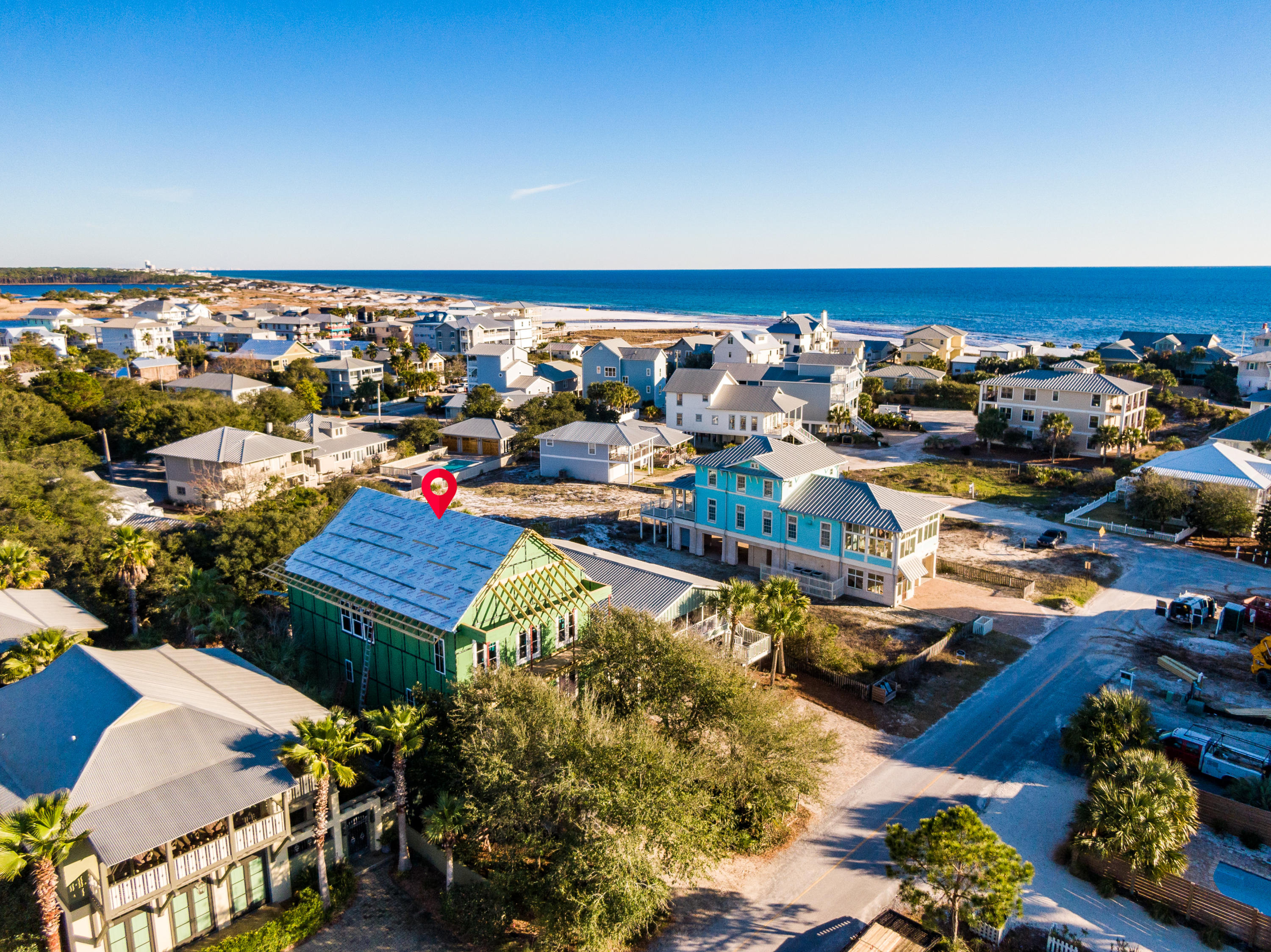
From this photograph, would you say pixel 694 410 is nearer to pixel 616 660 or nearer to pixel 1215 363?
pixel 616 660

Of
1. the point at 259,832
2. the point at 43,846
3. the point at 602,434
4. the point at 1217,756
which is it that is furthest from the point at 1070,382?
the point at 43,846

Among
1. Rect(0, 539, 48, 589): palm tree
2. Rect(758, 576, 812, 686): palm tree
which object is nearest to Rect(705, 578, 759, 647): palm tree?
Rect(758, 576, 812, 686): palm tree

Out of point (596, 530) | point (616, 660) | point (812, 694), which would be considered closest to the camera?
point (616, 660)

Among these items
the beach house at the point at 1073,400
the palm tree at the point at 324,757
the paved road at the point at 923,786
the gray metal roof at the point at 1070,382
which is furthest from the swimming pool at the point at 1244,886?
the gray metal roof at the point at 1070,382

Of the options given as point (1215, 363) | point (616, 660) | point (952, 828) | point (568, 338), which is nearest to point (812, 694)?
point (616, 660)

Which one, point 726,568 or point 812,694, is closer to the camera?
point 812,694

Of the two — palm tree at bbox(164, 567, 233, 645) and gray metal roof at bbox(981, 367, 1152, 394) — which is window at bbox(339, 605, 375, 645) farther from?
gray metal roof at bbox(981, 367, 1152, 394)
